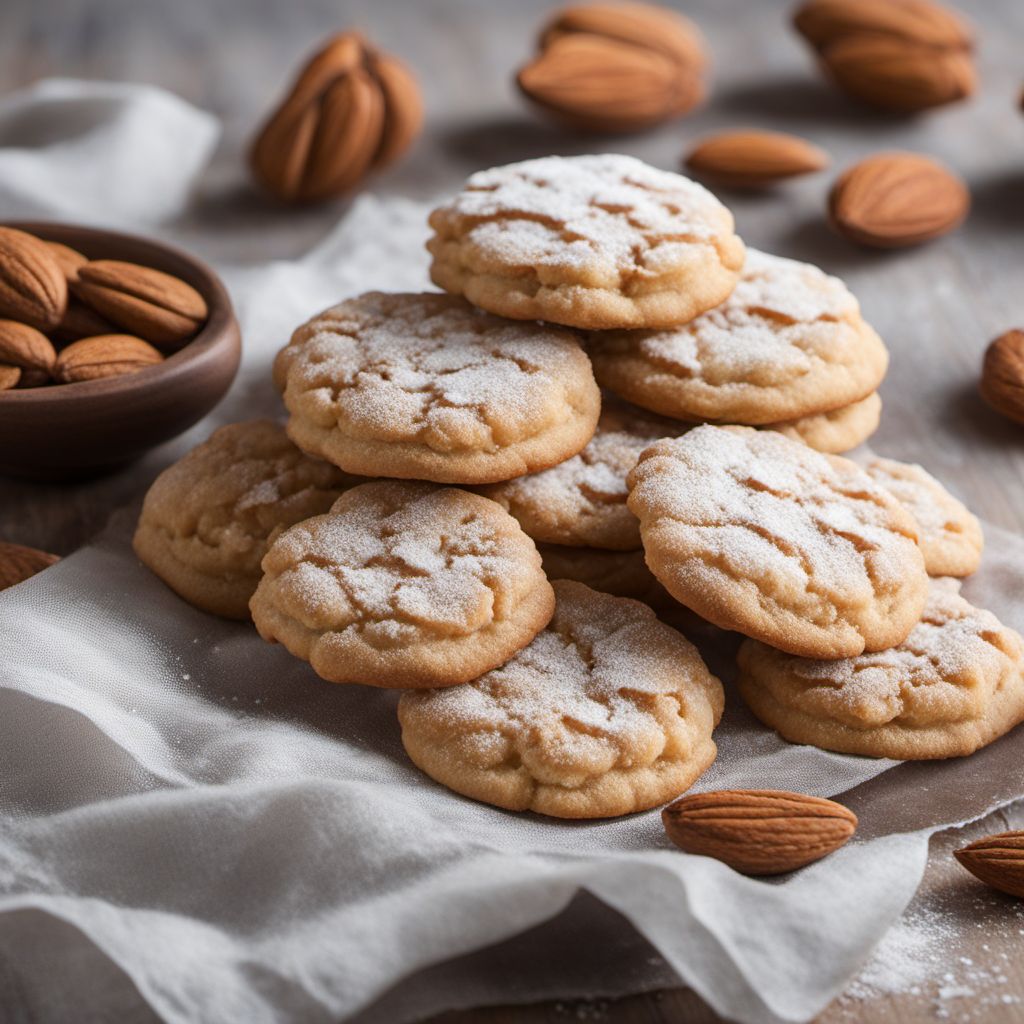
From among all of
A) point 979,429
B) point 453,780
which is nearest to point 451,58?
point 979,429

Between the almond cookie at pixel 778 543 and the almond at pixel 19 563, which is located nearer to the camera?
the almond cookie at pixel 778 543

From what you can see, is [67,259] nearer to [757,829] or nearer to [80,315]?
[80,315]

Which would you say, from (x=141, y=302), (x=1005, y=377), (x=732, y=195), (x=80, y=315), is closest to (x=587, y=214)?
(x=141, y=302)

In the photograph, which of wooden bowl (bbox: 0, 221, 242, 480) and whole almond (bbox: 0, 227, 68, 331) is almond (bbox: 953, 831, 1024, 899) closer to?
wooden bowl (bbox: 0, 221, 242, 480)

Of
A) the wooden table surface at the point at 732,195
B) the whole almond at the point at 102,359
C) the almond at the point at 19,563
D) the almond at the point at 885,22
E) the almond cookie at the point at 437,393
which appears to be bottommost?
the almond at the point at 19,563

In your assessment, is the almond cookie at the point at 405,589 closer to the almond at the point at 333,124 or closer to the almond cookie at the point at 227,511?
the almond cookie at the point at 227,511

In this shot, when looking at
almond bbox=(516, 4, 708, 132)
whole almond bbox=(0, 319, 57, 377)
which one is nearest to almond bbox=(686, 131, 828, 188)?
almond bbox=(516, 4, 708, 132)

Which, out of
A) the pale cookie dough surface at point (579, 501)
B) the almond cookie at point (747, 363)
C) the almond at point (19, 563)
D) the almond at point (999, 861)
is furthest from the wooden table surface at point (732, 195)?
the pale cookie dough surface at point (579, 501)
